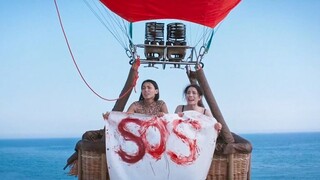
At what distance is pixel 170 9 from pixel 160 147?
7.06ft

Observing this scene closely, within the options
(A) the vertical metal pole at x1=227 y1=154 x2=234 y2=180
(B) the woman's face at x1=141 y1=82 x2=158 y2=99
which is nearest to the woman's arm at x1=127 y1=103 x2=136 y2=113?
(B) the woman's face at x1=141 y1=82 x2=158 y2=99

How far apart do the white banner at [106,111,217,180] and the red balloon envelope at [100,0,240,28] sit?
1.77m

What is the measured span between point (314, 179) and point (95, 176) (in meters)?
47.9

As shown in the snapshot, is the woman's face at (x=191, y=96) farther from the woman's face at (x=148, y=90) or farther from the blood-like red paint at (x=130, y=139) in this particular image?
the blood-like red paint at (x=130, y=139)

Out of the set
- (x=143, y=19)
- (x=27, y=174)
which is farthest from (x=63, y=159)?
(x=143, y=19)

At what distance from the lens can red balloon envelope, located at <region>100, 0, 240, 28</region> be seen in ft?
25.1

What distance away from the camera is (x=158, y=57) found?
7.74m

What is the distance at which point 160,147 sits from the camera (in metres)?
6.39

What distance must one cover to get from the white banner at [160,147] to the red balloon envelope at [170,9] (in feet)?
5.79

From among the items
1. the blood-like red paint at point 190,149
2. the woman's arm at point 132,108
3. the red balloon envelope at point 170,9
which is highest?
the red balloon envelope at point 170,9

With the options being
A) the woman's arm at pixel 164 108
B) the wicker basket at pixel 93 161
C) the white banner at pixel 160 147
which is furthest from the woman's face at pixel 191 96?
the wicker basket at pixel 93 161

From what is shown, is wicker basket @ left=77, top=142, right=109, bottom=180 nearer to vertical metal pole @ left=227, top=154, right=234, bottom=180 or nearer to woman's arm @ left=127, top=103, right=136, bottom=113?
woman's arm @ left=127, top=103, right=136, bottom=113

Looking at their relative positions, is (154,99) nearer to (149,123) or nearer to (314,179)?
(149,123)

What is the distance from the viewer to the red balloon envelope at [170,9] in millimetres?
7660
